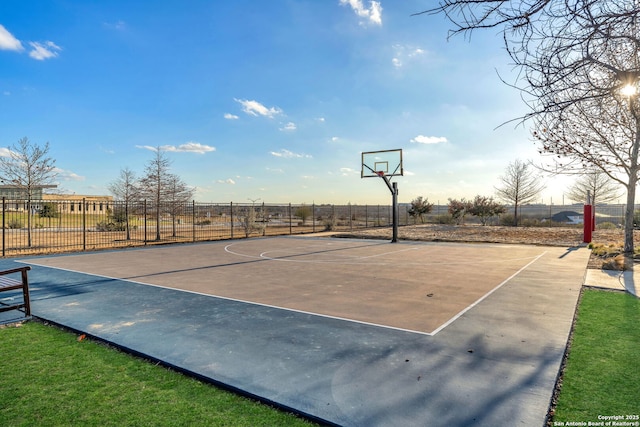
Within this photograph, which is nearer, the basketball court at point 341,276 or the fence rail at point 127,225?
the basketball court at point 341,276

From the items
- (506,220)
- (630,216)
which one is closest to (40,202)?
(630,216)

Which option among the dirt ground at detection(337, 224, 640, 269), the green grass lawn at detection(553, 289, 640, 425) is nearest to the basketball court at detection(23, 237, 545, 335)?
the green grass lawn at detection(553, 289, 640, 425)

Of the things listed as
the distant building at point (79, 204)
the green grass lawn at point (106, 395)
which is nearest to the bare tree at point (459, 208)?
the distant building at point (79, 204)

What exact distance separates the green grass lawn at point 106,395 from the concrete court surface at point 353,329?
0.62 ft

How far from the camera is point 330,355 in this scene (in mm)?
3703

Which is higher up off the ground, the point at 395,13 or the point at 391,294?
the point at 395,13

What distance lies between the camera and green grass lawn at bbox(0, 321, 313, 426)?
2.57m

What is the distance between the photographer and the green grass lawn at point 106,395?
101 inches

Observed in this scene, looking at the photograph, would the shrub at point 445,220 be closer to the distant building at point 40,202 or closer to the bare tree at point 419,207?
the bare tree at point 419,207

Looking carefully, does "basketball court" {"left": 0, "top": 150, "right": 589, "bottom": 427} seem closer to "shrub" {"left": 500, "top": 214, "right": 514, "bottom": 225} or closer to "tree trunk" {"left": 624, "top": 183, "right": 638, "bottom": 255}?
"tree trunk" {"left": 624, "top": 183, "right": 638, "bottom": 255}

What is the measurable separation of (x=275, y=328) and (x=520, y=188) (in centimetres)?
3391

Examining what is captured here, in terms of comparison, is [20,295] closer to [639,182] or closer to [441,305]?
[441,305]

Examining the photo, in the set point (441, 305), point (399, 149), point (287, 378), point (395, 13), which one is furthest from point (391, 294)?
point (399, 149)

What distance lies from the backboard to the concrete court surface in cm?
1064
